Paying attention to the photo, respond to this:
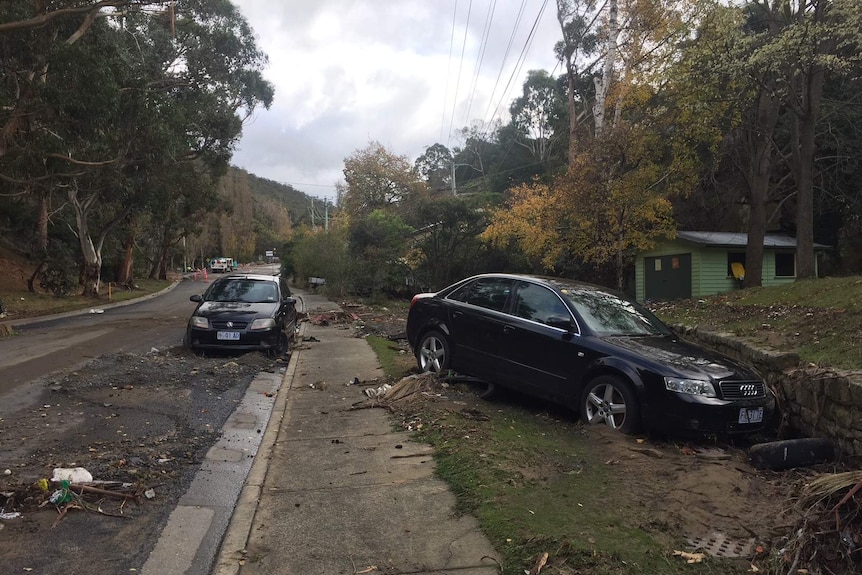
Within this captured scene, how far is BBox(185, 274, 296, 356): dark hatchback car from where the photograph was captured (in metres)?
10.9

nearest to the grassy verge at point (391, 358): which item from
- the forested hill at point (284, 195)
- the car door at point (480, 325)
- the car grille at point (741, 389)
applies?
the car door at point (480, 325)

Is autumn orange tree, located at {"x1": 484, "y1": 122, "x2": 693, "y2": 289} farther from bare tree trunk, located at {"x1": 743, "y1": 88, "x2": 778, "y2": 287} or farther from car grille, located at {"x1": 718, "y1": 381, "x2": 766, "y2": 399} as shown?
car grille, located at {"x1": 718, "y1": 381, "x2": 766, "y2": 399}

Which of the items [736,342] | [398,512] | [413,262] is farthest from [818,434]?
[413,262]

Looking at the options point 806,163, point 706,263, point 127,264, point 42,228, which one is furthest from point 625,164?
point 127,264

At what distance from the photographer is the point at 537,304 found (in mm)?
7211

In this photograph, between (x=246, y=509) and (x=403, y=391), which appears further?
(x=403, y=391)

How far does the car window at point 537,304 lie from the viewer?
6.95 metres

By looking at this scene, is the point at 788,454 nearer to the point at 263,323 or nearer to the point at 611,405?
the point at 611,405

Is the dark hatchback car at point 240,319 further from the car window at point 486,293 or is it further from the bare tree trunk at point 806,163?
the bare tree trunk at point 806,163

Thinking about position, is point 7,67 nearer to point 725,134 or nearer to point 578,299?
point 578,299

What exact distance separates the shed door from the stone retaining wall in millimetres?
16888

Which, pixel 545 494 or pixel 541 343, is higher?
pixel 541 343

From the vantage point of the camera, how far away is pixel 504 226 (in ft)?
72.9

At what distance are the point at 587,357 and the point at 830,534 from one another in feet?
10.3
